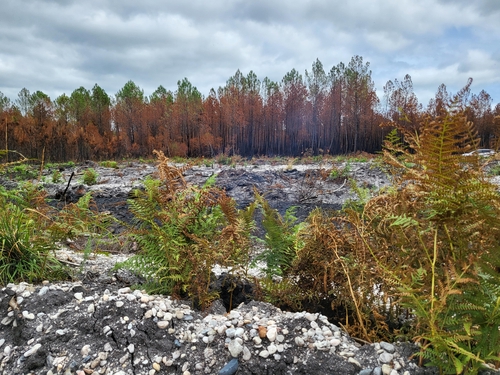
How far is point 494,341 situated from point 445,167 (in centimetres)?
63

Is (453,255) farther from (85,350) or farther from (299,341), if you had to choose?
(85,350)

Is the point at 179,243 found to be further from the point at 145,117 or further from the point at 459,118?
the point at 145,117

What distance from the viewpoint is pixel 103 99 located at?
164 ft

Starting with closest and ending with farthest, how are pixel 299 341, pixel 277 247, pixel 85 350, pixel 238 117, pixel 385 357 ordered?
pixel 385 357 → pixel 299 341 → pixel 85 350 → pixel 277 247 → pixel 238 117

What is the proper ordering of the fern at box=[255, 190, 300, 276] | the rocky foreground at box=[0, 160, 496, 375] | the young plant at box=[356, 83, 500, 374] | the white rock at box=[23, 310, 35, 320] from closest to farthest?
the young plant at box=[356, 83, 500, 374], the rocky foreground at box=[0, 160, 496, 375], the white rock at box=[23, 310, 35, 320], the fern at box=[255, 190, 300, 276]

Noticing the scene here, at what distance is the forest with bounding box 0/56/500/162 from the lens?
4028 cm

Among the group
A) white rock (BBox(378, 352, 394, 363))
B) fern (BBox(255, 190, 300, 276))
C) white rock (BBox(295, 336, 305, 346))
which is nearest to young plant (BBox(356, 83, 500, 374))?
white rock (BBox(378, 352, 394, 363))

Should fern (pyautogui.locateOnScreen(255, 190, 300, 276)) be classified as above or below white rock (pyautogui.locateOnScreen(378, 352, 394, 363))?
above

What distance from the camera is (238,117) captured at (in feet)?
142

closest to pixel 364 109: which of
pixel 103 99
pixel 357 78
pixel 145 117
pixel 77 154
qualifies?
pixel 357 78

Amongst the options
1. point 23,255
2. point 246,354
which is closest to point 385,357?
point 246,354

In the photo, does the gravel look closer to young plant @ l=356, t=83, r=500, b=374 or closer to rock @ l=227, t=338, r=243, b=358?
rock @ l=227, t=338, r=243, b=358

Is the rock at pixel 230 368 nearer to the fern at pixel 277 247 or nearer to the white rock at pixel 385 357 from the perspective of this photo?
the white rock at pixel 385 357

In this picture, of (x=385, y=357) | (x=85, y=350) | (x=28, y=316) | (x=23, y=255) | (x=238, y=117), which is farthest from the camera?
(x=238, y=117)
